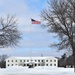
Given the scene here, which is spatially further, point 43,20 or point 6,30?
point 43,20

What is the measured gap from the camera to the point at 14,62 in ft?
586

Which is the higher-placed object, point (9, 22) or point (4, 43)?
point (9, 22)

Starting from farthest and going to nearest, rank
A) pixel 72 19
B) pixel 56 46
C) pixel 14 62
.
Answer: pixel 14 62 < pixel 56 46 < pixel 72 19

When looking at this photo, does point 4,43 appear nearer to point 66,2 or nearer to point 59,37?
point 59,37

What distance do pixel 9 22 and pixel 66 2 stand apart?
7676 mm

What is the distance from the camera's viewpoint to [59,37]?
38.1 m

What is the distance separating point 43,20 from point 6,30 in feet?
19.4

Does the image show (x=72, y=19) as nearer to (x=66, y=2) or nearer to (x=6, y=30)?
(x=66, y=2)

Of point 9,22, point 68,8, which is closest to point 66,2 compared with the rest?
point 68,8

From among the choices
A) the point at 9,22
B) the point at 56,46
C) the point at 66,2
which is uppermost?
the point at 66,2

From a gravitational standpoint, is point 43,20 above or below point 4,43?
above

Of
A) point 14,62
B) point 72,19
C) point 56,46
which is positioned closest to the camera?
point 72,19

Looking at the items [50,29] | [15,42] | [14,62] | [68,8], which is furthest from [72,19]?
[14,62]

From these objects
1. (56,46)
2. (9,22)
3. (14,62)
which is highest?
(9,22)
